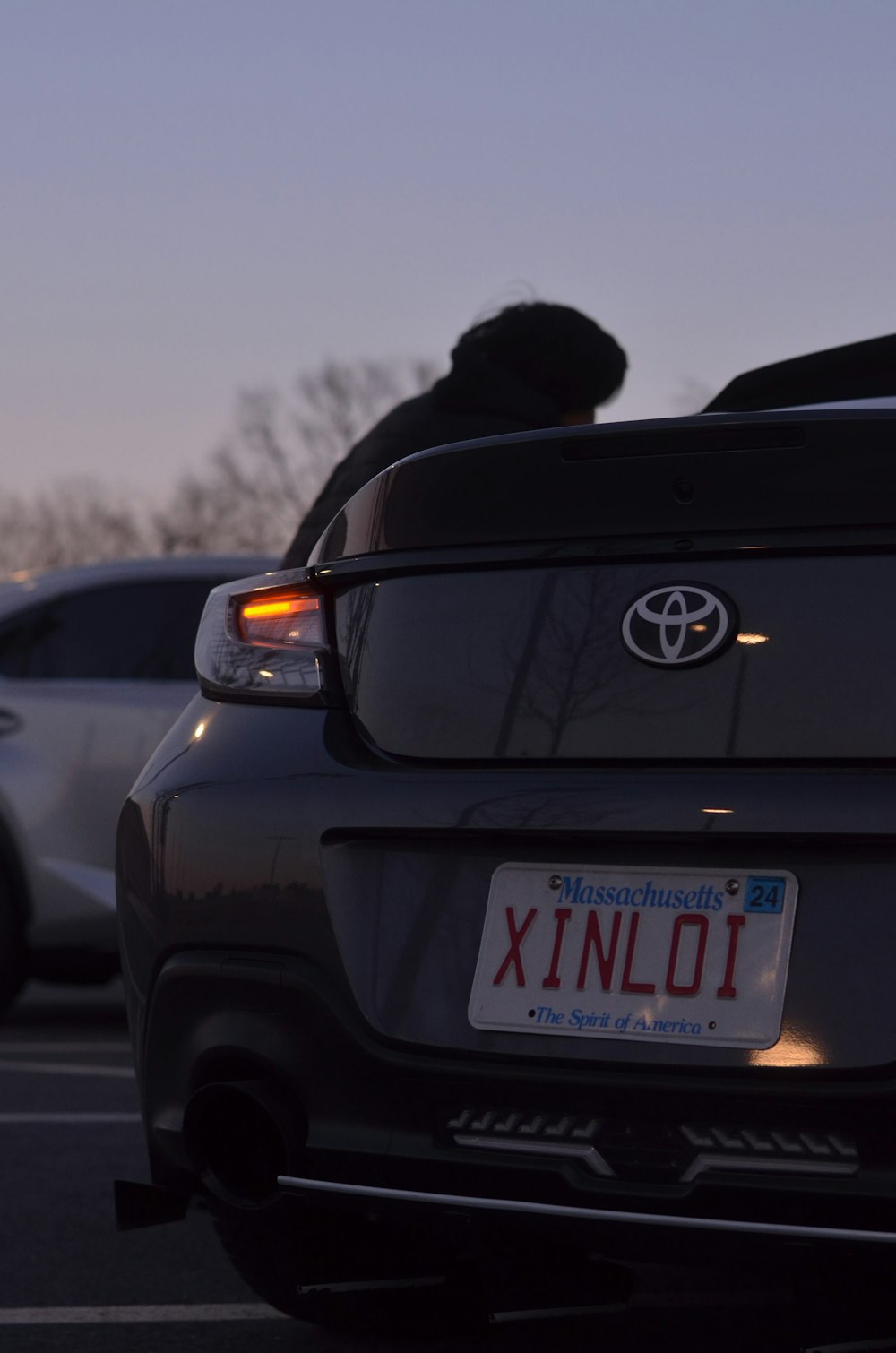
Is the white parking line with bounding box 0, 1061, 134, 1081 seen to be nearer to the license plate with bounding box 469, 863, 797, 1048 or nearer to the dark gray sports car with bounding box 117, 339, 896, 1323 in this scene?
the dark gray sports car with bounding box 117, 339, 896, 1323

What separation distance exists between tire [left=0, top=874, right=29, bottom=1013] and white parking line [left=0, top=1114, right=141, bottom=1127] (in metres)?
1.83

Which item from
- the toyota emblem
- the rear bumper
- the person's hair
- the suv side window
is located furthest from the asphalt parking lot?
the suv side window

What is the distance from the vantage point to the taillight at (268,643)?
2.60 meters

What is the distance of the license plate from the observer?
2154mm

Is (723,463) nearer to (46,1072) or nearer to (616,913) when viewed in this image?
(616,913)

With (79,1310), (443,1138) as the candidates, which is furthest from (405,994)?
(79,1310)

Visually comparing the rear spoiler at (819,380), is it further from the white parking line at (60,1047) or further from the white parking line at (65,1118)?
the white parking line at (60,1047)

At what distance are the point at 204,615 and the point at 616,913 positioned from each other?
0.92 m

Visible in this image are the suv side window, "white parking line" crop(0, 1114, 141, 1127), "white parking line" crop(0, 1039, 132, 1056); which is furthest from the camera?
the suv side window

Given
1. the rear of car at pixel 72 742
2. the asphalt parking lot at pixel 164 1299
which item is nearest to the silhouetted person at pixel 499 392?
the asphalt parking lot at pixel 164 1299

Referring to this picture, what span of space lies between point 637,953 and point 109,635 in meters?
5.24

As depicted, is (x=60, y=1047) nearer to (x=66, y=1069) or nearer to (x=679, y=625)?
(x=66, y=1069)

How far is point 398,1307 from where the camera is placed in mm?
2898

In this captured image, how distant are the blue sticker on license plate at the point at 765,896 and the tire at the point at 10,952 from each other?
517 centimetres
